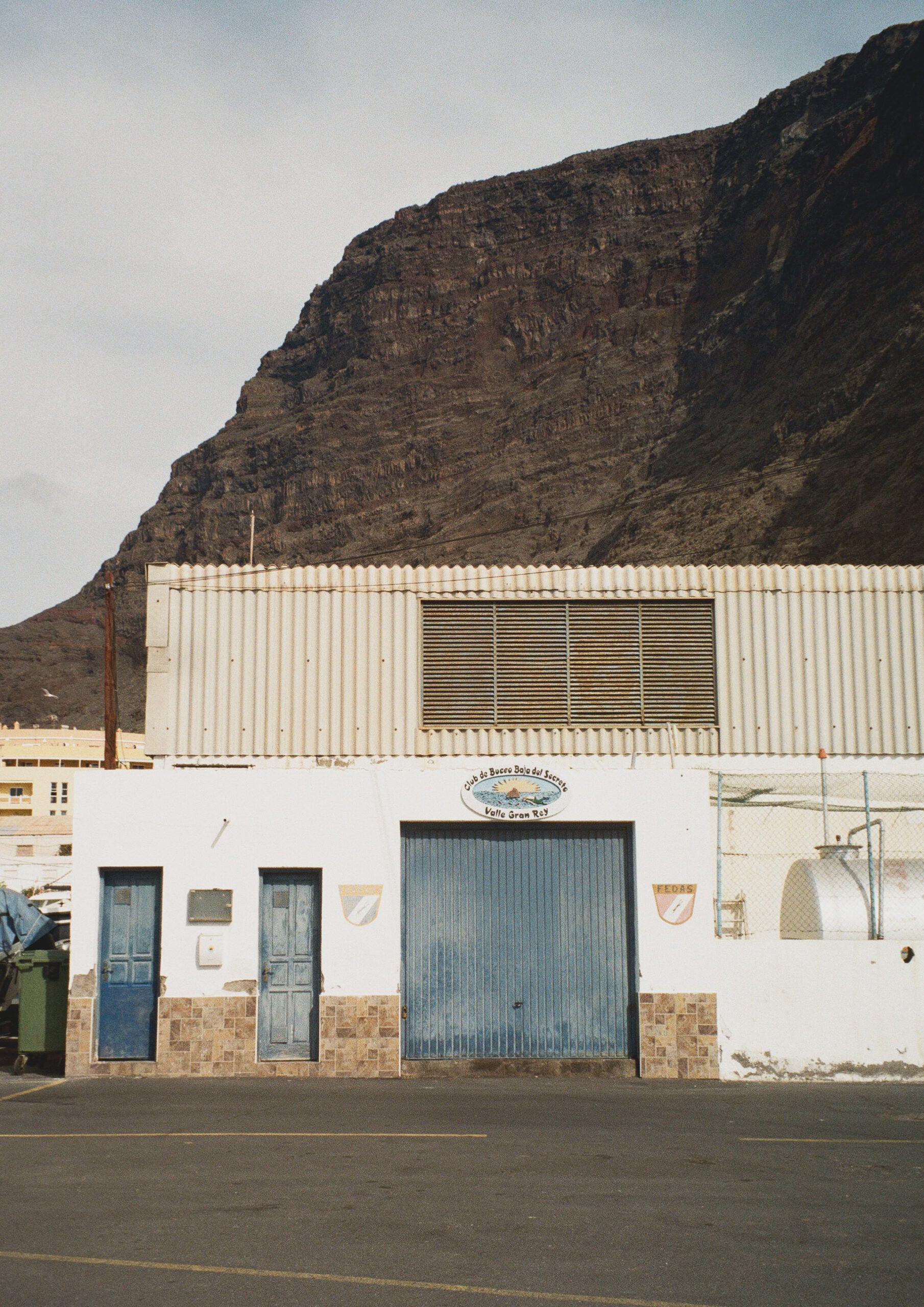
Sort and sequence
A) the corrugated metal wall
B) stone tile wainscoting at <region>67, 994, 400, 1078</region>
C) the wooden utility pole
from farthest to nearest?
1. the wooden utility pole
2. the corrugated metal wall
3. stone tile wainscoting at <region>67, 994, 400, 1078</region>

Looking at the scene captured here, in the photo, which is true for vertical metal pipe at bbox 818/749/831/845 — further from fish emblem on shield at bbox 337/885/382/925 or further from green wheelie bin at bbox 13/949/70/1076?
green wheelie bin at bbox 13/949/70/1076

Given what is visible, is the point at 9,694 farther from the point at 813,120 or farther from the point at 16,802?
the point at 813,120

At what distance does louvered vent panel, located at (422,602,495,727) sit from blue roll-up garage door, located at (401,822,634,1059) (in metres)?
4.35

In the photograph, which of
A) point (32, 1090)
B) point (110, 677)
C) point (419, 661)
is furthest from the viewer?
point (110, 677)

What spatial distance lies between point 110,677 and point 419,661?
11.6 metres

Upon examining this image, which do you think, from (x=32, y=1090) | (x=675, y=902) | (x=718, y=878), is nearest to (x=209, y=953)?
(x=32, y=1090)

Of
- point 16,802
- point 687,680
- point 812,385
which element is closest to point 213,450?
point 16,802

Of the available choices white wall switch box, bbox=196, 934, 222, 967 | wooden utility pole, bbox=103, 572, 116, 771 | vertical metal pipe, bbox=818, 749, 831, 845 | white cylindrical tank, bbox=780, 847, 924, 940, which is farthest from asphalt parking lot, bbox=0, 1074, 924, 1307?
wooden utility pole, bbox=103, 572, 116, 771

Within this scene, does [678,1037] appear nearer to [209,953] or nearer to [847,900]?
[847,900]

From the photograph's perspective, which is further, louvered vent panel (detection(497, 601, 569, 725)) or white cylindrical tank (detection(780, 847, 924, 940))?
louvered vent panel (detection(497, 601, 569, 725))

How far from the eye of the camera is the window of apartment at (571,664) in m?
18.9

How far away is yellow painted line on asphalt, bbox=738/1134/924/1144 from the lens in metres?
10.4

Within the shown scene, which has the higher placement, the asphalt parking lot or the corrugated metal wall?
the corrugated metal wall

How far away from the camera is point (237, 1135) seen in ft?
34.7
